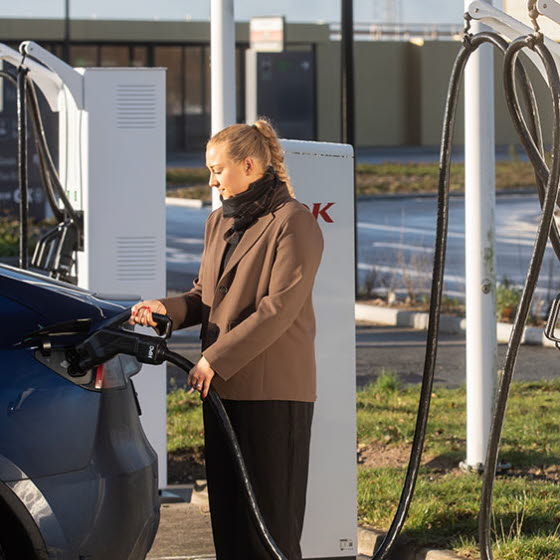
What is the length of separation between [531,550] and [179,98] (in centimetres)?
4738

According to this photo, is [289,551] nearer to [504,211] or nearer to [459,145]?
[504,211]

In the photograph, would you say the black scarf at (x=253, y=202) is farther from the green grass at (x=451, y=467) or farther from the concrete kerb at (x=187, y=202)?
the concrete kerb at (x=187, y=202)

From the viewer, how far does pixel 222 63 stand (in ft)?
22.4

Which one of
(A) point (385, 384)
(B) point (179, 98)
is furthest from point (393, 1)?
(A) point (385, 384)

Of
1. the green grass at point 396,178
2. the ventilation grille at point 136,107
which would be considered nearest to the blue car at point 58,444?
the ventilation grille at point 136,107

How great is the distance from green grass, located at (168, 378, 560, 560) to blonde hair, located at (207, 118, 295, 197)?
6.59ft

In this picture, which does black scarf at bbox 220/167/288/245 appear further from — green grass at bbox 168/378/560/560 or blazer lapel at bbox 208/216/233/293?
green grass at bbox 168/378/560/560

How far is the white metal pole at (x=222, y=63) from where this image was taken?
265 inches

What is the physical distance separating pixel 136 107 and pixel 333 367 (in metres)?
1.98

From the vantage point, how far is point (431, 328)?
4.86m

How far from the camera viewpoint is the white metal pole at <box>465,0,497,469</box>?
22.3ft

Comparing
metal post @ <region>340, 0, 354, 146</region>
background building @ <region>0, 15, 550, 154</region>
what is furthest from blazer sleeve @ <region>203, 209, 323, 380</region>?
background building @ <region>0, 15, 550, 154</region>

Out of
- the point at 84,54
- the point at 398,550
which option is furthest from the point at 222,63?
the point at 84,54

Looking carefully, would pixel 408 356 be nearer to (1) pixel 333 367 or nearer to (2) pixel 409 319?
(2) pixel 409 319
